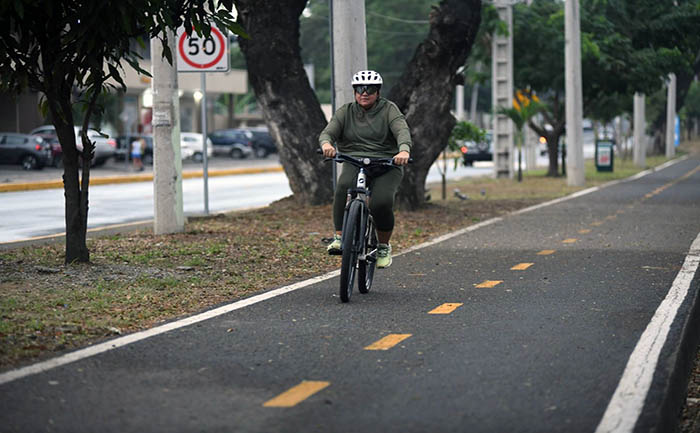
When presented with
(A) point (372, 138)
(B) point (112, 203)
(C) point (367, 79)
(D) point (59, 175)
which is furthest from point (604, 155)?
(C) point (367, 79)

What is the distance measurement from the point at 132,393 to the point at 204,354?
1050 mm

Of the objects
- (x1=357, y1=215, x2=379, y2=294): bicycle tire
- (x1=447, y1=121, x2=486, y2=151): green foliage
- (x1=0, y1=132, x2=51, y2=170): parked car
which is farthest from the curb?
(x1=357, y1=215, x2=379, y2=294): bicycle tire

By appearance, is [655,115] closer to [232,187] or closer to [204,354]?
[232,187]

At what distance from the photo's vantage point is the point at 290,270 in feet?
35.8

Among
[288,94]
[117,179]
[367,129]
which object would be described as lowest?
[117,179]

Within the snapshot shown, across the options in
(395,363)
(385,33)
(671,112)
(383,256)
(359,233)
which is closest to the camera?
(395,363)

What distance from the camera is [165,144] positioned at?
13.8 metres

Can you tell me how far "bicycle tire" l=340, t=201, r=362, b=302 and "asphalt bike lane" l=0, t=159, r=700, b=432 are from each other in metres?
0.14

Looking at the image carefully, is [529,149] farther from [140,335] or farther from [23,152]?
[140,335]

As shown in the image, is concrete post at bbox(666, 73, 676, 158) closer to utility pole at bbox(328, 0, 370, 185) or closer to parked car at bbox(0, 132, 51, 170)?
parked car at bbox(0, 132, 51, 170)

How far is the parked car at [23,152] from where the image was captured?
39.5m

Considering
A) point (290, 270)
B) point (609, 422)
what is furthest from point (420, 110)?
point (609, 422)

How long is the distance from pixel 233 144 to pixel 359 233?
51.9 m

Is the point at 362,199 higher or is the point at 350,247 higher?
the point at 362,199
